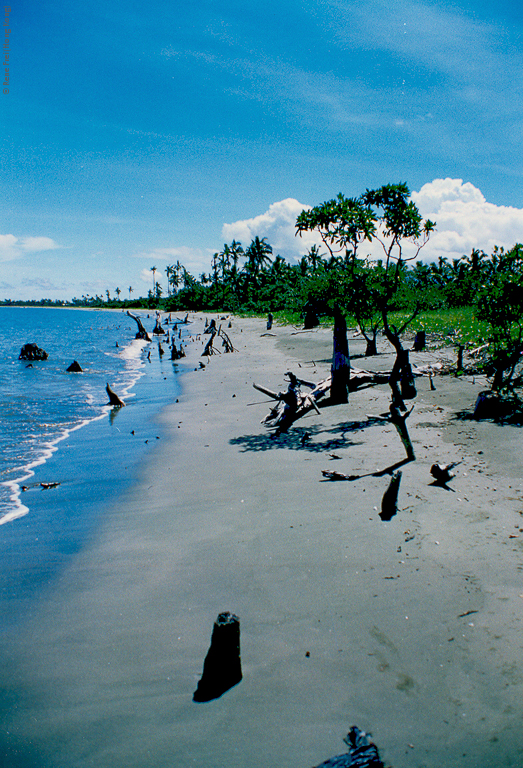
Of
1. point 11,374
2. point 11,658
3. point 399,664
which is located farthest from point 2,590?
point 11,374

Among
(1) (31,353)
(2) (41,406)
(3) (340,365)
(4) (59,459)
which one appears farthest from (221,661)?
(1) (31,353)

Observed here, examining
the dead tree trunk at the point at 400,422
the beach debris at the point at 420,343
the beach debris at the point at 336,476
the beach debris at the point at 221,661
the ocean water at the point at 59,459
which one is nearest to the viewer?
the beach debris at the point at 221,661

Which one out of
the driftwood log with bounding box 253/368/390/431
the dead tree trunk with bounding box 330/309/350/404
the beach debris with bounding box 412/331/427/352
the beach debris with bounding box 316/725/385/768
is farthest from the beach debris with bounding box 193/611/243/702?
the beach debris with bounding box 412/331/427/352

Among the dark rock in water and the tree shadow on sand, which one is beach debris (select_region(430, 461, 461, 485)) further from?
the dark rock in water

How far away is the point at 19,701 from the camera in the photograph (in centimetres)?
406

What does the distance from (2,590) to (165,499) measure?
2950 millimetres

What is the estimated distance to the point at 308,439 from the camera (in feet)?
35.8

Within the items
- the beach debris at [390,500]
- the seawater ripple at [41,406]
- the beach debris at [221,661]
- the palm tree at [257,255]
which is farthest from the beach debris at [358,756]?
the palm tree at [257,255]

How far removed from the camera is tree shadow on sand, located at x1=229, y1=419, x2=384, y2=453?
10.4 meters

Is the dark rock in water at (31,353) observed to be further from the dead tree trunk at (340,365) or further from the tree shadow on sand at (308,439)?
the tree shadow on sand at (308,439)

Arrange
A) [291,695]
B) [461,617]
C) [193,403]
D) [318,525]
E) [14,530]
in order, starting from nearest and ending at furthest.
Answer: [291,695]
[461,617]
[318,525]
[14,530]
[193,403]

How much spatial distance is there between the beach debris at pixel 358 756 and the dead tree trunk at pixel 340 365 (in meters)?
10.2

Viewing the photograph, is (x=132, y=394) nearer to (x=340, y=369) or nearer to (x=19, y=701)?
(x=340, y=369)

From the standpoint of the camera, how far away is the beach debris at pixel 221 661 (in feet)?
12.7
